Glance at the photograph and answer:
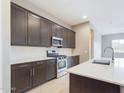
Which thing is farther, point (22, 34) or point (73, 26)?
point (73, 26)

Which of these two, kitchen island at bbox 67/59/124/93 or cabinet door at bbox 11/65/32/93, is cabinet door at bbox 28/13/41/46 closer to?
cabinet door at bbox 11/65/32/93

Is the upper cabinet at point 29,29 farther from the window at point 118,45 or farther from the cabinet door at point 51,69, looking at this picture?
the window at point 118,45

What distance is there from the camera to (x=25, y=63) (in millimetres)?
2873

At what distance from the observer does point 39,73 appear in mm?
3369

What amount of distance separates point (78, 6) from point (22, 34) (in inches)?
91.6

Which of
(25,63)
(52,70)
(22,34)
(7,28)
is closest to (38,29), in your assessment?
(22,34)

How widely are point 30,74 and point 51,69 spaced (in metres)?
1.13

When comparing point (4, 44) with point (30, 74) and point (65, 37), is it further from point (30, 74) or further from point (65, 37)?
point (65, 37)

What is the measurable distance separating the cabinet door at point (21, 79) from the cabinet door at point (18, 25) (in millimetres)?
698

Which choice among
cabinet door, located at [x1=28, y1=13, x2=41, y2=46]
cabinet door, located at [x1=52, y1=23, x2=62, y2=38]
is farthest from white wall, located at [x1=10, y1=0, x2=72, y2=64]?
cabinet door, located at [x1=52, y1=23, x2=62, y2=38]

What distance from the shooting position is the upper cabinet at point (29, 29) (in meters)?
2.69

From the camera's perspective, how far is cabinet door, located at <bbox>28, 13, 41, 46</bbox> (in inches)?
127

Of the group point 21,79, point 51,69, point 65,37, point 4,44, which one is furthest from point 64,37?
point 4,44

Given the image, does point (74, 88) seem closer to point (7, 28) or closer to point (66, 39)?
point (7, 28)
